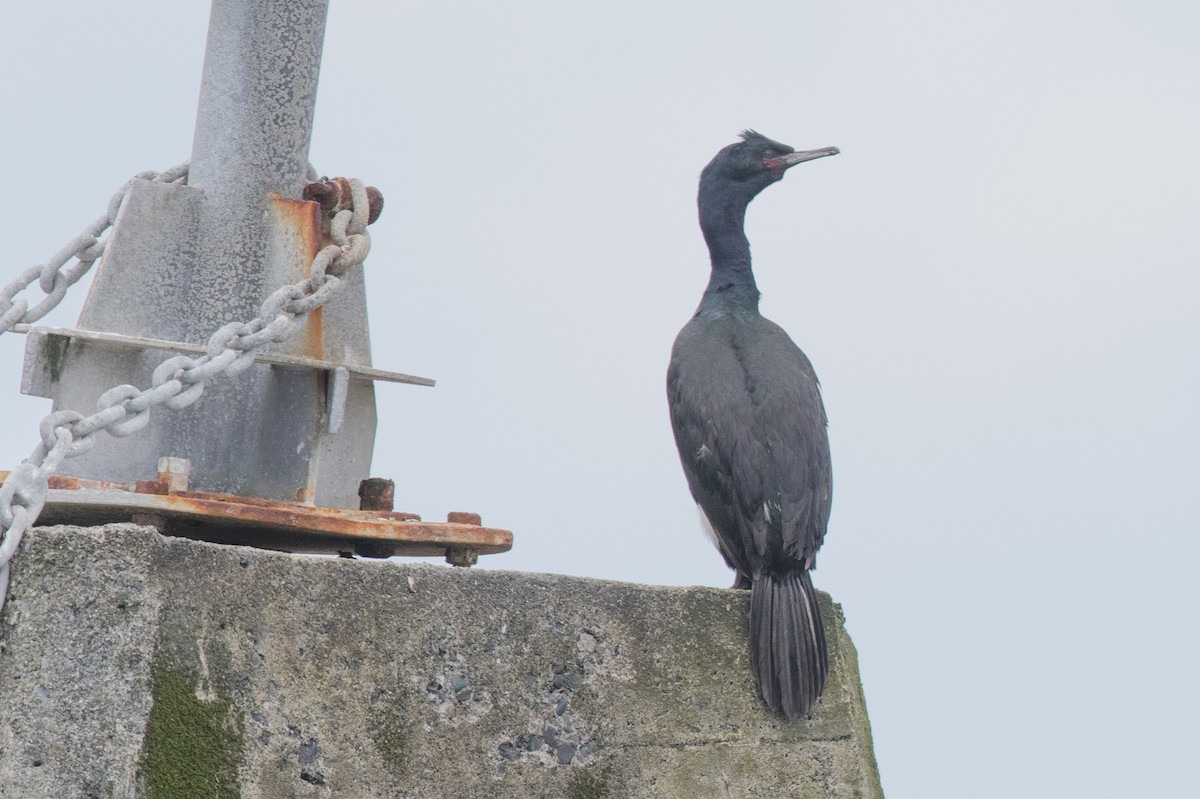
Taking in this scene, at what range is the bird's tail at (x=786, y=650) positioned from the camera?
3.69m

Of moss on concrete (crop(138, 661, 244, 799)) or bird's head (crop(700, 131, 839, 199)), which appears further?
bird's head (crop(700, 131, 839, 199))

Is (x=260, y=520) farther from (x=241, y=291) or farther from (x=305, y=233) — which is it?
(x=305, y=233)

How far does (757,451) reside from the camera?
15.2 feet

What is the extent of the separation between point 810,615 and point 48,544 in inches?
74.7

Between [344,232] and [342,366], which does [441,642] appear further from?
[344,232]

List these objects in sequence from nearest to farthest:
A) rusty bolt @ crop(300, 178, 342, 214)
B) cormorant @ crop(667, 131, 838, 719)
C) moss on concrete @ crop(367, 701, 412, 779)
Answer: moss on concrete @ crop(367, 701, 412, 779), rusty bolt @ crop(300, 178, 342, 214), cormorant @ crop(667, 131, 838, 719)

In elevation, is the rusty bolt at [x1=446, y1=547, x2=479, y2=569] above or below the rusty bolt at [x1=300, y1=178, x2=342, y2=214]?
below

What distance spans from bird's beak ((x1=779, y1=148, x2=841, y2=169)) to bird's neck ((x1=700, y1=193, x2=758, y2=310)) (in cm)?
20

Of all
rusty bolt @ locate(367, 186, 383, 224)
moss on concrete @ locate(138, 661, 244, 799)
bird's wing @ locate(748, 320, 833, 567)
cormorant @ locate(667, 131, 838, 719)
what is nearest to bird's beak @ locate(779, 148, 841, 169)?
cormorant @ locate(667, 131, 838, 719)

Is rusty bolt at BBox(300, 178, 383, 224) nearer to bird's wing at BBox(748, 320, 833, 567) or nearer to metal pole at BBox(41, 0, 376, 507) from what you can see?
metal pole at BBox(41, 0, 376, 507)

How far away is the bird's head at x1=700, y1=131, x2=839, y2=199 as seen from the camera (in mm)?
5664

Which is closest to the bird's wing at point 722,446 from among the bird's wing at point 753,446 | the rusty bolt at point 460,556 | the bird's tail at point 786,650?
the bird's wing at point 753,446

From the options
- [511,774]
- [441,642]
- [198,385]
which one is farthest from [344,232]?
[511,774]

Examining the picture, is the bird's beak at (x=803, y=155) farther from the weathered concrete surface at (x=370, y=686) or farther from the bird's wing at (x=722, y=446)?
the weathered concrete surface at (x=370, y=686)
